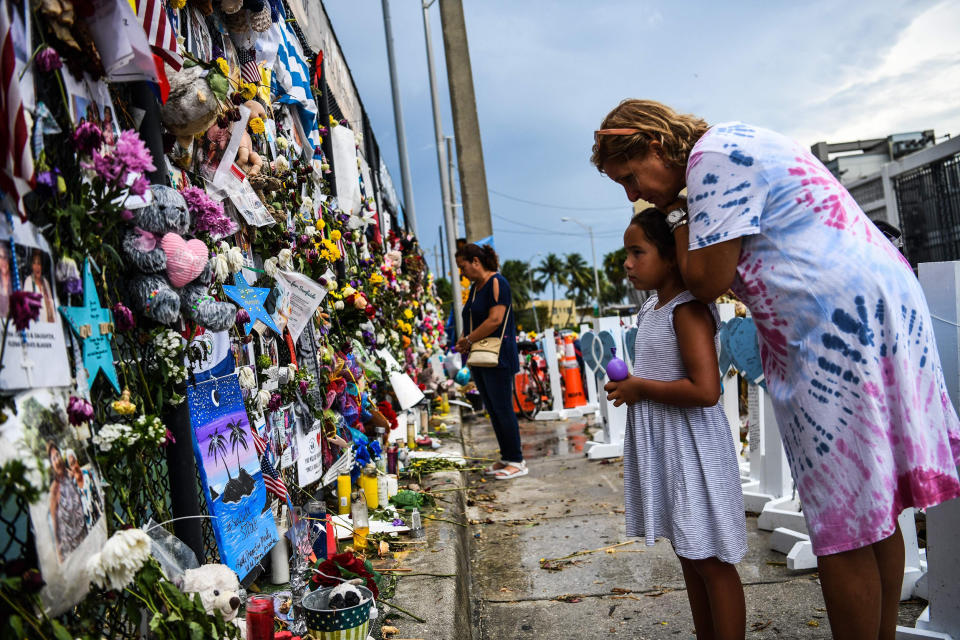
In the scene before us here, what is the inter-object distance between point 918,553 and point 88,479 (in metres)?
3.31

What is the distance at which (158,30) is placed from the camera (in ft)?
6.66

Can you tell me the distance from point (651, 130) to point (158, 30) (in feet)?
4.72

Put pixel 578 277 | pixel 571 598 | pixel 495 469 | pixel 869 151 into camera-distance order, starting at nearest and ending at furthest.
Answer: pixel 571 598
pixel 495 469
pixel 869 151
pixel 578 277

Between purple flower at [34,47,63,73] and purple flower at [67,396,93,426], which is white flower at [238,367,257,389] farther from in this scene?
purple flower at [34,47,63,73]

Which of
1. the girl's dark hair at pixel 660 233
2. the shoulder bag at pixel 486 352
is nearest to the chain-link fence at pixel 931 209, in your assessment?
the shoulder bag at pixel 486 352

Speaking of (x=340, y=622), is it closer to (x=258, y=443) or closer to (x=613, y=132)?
(x=258, y=443)

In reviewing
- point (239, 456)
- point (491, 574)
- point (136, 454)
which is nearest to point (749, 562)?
point (491, 574)

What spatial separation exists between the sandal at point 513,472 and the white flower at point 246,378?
12.9ft

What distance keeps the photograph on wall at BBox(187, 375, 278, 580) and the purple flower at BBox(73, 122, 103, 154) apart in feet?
2.67

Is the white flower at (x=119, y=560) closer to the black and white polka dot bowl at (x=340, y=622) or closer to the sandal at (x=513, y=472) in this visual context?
the black and white polka dot bowl at (x=340, y=622)

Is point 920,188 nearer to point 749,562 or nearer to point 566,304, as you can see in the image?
point 749,562

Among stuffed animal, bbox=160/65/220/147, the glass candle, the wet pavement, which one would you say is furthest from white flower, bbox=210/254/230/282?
the wet pavement

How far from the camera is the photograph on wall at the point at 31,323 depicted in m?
1.33

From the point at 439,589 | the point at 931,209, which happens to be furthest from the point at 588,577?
the point at 931,209
